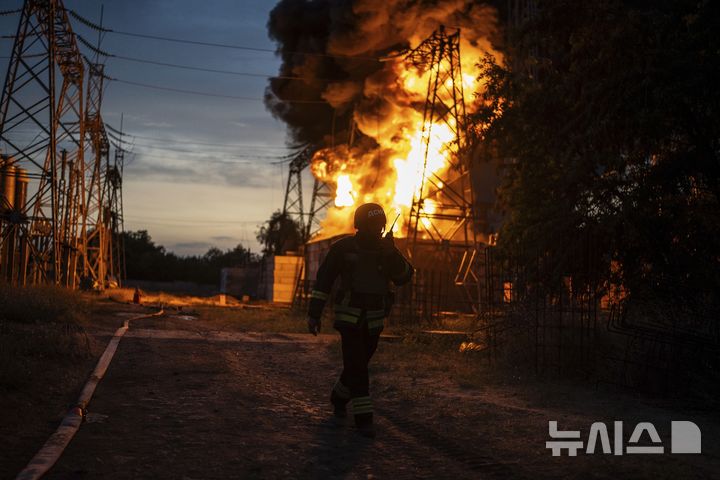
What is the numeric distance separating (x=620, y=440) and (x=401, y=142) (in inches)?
929

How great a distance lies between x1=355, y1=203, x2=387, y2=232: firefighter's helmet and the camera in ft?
20.7

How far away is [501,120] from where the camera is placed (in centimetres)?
1100

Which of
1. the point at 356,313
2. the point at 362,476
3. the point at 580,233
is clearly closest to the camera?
the point at 362,476

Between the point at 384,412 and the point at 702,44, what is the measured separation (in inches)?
246

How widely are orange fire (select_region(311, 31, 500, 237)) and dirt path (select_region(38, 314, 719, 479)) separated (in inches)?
708

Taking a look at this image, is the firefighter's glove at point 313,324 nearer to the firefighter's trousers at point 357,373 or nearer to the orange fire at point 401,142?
the firefighter's trousers at point 357,373

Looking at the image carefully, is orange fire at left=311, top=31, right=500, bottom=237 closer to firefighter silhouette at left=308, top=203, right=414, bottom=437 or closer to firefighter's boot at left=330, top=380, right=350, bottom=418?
firefighter silhouette at left=308, top=203, right=414, bottom=437

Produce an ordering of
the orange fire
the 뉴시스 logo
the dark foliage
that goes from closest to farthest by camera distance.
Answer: the 뉴시스 logo → the orange fire → the dark foliage

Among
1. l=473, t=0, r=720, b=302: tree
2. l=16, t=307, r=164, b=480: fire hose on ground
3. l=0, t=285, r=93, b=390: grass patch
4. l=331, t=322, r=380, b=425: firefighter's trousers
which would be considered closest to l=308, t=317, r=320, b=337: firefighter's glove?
l=331, t=322, r=380, b=425: firefighter's trousers

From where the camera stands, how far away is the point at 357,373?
20.0 feet

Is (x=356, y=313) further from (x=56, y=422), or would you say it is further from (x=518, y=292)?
(x=518, y=292)

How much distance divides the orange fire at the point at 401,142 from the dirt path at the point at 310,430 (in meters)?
18.0

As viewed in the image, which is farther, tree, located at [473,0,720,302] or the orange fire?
the orange fire

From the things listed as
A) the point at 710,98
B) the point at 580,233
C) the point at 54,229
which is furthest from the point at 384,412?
the point at 54,229
